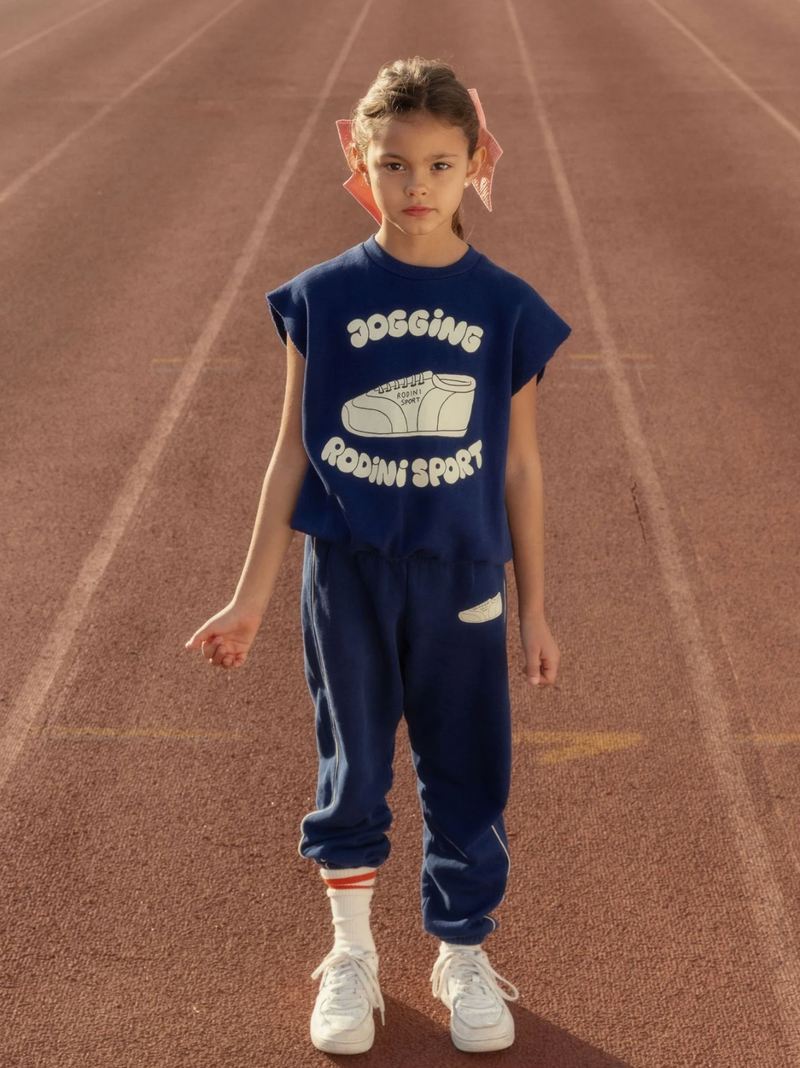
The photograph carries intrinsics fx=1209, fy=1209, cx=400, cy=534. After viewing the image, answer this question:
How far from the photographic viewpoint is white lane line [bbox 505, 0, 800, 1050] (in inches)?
120

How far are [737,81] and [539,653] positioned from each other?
643 inches

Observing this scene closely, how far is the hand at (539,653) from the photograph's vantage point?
2.67 m

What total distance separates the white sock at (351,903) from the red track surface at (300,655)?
0.20 meters

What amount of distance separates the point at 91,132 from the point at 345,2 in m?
12.8

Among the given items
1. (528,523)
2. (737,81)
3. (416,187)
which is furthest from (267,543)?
(737,81)

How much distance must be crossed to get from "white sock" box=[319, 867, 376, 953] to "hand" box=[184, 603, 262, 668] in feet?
1.94

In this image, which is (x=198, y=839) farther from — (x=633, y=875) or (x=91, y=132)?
(x=91, y=132)

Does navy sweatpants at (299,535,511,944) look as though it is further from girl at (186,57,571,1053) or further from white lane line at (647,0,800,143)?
white lane line at (647,0,800,143)

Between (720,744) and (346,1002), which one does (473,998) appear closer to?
(346,1002)

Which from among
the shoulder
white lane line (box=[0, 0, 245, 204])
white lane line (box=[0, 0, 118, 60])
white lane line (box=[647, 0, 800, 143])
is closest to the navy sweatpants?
the shoulder

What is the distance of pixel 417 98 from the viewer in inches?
93.1

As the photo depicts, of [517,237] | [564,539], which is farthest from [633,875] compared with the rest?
[517,237]

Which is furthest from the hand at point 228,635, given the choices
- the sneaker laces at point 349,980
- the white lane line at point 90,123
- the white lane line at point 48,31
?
the white lane line at point 48,31

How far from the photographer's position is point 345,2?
2477cm
